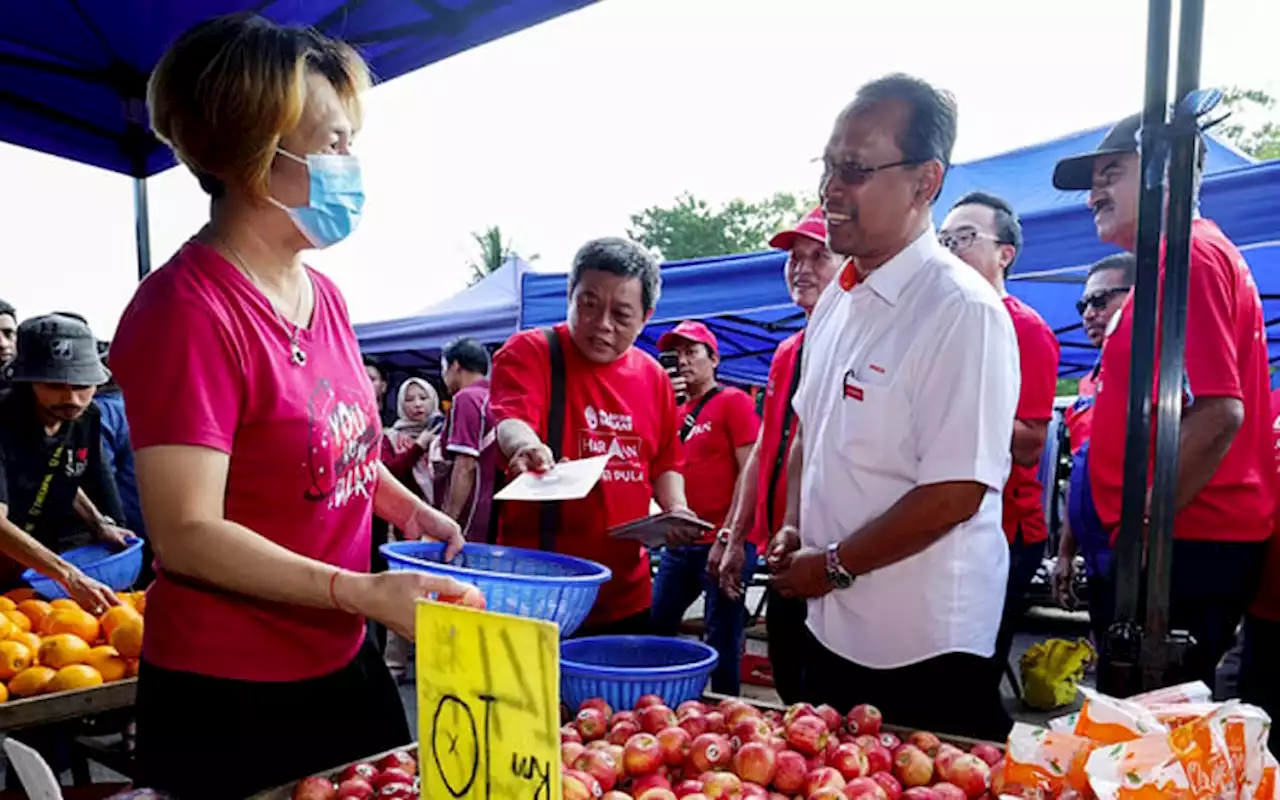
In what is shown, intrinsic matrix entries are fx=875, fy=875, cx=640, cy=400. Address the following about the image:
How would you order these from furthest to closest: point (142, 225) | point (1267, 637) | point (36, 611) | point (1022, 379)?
point (142, 225)
point (1022, 379)
point (36, 611)
point (1267, 637)

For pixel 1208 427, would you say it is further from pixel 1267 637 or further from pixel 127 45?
pixel 127 45

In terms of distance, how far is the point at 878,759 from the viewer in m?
1.33

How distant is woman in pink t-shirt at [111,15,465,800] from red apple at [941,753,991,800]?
85cm

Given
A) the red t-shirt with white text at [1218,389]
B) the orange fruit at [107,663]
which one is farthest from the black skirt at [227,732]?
the red t-shirt with white text at [1218,389]

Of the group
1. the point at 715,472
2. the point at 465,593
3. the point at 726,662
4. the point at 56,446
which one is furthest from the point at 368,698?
the point at 715,472

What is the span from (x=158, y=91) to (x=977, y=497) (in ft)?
4.90

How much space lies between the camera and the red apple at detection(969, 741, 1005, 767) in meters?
1.33

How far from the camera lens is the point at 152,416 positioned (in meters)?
1.15

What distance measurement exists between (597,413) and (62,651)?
5.43 ft

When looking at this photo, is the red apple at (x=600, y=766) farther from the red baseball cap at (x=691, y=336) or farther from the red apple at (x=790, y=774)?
the red baseball cap at (x=691, y=336)

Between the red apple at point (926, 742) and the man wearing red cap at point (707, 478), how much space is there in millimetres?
2499

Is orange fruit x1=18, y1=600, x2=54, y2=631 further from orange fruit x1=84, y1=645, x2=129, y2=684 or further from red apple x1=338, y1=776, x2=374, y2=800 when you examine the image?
red apple x1=338, y1=776, x2=374, y2=800

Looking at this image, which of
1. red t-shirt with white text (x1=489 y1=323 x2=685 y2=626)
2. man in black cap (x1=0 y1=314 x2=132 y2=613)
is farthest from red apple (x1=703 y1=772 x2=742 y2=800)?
man in black cap (x1=0 y1=314 x2=132 y2=613)

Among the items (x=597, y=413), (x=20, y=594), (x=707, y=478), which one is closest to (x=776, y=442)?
(x=597, y=413)
